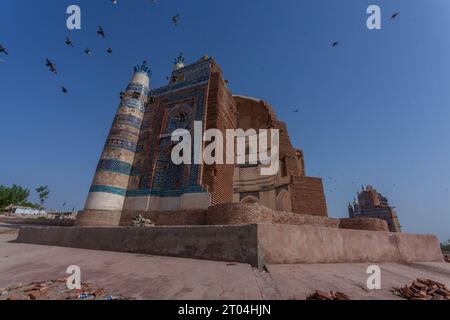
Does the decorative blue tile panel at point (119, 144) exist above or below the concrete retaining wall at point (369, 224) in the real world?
above

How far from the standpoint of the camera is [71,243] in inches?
241

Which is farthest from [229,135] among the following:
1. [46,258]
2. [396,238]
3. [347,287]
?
[347,287]

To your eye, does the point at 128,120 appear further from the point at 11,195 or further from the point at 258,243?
the point at 11,195

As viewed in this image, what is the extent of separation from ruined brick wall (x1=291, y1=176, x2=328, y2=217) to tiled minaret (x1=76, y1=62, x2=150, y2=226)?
920 cm

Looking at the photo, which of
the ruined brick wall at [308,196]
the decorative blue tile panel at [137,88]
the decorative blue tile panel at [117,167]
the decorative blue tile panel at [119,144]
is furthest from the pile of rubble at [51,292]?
the decorative blue tile panel at [137,88]

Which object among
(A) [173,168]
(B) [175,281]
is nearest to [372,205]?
(A) [173,168]

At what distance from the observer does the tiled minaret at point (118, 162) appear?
11219 mm

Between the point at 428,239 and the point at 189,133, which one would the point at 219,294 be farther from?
the point at 189,133

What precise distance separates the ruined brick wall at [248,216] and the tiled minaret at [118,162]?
646cm

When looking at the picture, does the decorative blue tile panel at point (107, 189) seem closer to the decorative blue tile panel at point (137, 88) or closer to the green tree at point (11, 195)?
the decorative blue tile panel at point (137, 88)

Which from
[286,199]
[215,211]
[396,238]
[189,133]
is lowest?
[396,238]

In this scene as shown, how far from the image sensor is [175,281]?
8.73ft

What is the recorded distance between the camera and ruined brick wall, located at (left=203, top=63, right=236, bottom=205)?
10062 millimetres

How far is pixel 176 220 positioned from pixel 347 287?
7.93 meters
